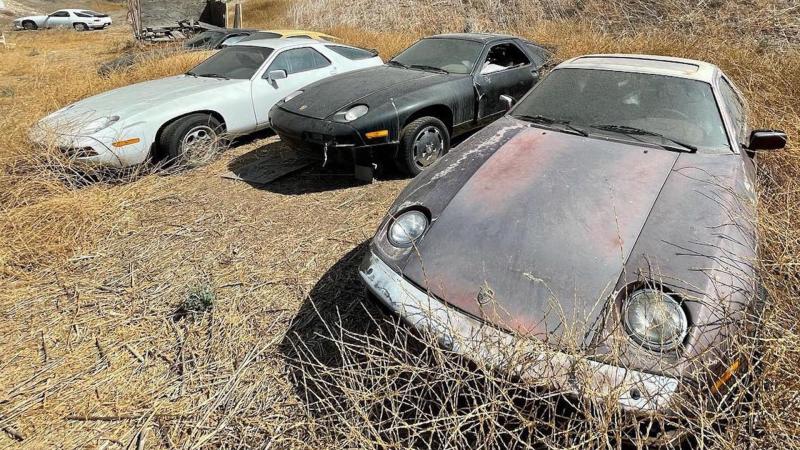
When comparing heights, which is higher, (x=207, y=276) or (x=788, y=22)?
(x=788, y=22)

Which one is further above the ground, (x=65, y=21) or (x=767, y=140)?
(x=767, y=140)

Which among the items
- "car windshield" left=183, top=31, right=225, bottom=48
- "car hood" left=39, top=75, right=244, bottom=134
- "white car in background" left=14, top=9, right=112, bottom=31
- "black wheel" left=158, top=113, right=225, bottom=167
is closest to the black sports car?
"black wheel" left=158, top=113, right=225, bottom=167

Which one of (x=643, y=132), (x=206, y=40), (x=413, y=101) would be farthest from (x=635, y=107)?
(x=206, y=40)

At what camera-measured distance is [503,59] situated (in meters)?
5.25

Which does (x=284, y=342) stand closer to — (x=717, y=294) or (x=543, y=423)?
(x=543, y=423)

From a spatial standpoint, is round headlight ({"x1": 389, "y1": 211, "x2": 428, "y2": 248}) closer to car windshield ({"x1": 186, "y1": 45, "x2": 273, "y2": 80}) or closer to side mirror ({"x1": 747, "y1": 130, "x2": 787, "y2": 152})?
side mirror ({"x1": 747, "y1": 130, "x2": 787, "y2": 152})

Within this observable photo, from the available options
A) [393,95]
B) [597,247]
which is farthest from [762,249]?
[393,95]

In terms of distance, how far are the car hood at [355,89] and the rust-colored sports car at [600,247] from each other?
1.68 m

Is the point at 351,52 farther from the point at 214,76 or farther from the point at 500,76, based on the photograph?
the point at 500,76

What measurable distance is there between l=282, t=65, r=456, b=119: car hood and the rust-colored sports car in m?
1.68

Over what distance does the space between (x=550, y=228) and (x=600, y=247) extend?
9.4 inches

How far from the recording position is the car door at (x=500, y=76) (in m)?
4.85

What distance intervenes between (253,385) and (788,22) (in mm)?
11564

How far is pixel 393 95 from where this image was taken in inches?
169
